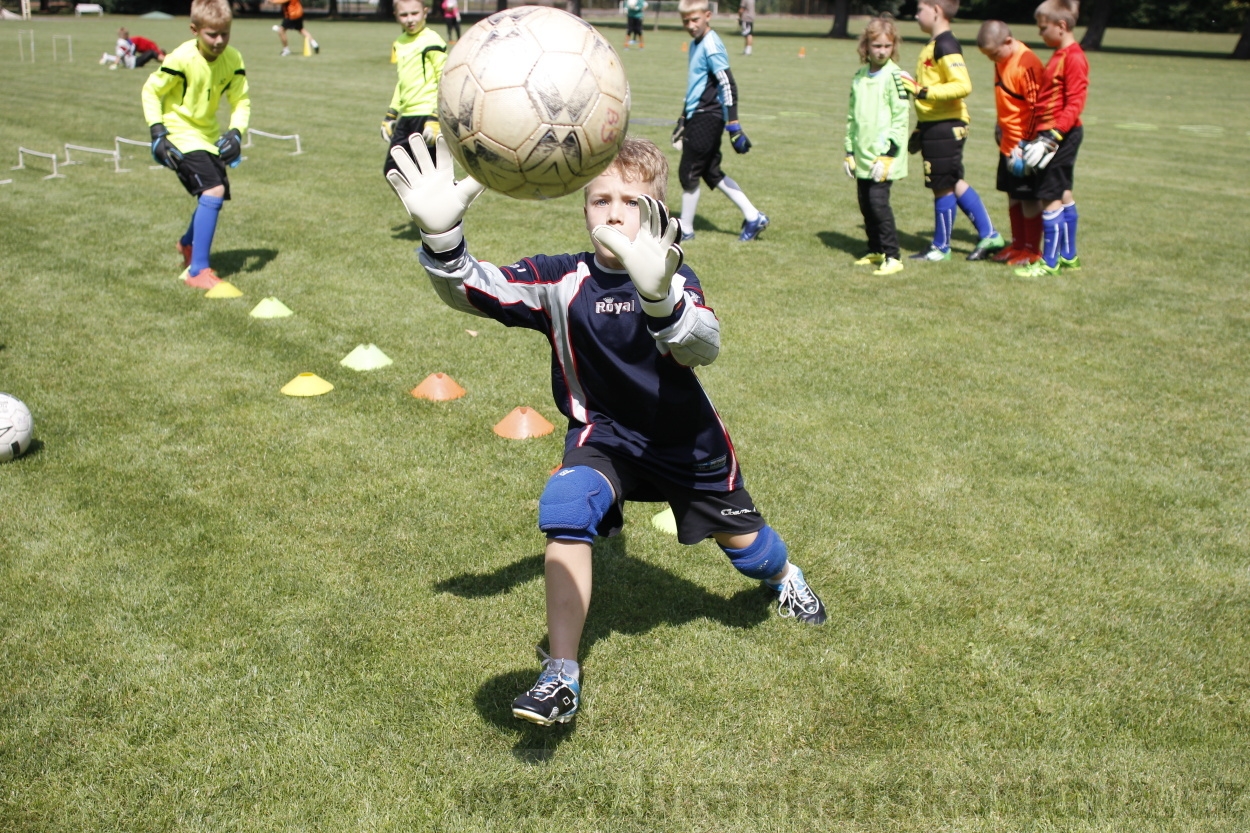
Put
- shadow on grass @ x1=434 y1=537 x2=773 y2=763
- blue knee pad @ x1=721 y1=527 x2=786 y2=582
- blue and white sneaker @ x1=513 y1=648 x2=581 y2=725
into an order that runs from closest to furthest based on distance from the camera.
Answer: blue and white sneaker @ x1=513 y1=648 x2=581 y2=725 < blue knee pad @ x1=721 y1=527 x2=786 y2=582 < shadow on grass @ x1=434 y1=537 x2=773 y2=763

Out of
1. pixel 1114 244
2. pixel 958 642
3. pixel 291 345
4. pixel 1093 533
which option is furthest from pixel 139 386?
pixel 1114 244

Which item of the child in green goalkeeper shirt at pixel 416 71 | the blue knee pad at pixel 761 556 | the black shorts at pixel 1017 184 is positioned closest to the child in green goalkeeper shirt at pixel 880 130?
the black shorts at pixel 1017 184

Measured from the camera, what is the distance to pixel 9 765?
10.4 ft

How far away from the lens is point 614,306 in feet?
11.7

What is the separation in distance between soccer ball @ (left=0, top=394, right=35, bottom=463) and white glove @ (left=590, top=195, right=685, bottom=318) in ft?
12.0

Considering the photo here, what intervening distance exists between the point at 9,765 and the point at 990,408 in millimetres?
5213

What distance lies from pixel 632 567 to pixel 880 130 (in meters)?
6.06

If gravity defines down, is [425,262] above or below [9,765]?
above

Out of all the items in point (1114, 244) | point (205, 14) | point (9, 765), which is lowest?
point (9, 765)

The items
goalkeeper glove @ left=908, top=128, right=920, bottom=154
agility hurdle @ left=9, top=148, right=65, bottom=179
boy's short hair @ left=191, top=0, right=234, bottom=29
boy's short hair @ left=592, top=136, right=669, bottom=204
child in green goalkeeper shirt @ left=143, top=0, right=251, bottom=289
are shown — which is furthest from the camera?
agility hurdle @ left=9, top=148, right=65, bottom=179

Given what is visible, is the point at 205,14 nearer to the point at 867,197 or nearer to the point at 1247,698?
the point at 867,197

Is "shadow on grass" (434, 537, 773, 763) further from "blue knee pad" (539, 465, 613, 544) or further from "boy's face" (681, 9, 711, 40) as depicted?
"boy's face" (681, 9, 711, 40)

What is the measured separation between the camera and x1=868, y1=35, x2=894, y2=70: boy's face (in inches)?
353

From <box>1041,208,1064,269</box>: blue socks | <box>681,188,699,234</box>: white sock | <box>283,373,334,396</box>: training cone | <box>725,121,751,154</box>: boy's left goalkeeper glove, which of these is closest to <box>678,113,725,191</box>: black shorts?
<box>681,188,699,234</box>: white sock
